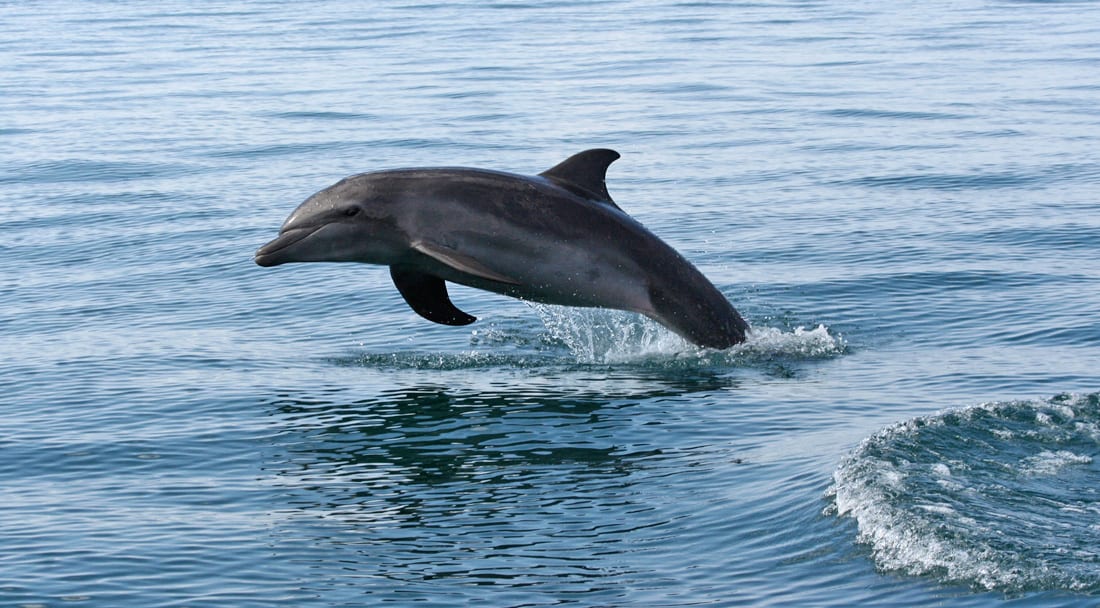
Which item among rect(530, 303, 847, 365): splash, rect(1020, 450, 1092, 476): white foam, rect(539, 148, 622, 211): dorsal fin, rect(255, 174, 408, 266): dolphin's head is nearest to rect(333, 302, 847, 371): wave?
rect(530, 303, 847, 365): splash

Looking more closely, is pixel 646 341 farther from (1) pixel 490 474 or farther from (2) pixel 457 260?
(1) pixel 490 474

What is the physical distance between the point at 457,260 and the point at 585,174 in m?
1.25

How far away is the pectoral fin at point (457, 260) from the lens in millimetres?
12047

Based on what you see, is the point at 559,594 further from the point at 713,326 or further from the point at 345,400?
A: the point at 713,326

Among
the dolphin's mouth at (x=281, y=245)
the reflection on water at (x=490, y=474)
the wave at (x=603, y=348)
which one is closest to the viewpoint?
the reflection on water at (x=490, y=474)

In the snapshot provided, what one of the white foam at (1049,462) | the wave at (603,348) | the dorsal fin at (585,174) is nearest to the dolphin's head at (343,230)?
the wave at (603,348)

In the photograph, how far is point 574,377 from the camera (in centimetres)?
1268

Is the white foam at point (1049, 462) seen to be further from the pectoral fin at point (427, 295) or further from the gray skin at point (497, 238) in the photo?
the pectoral fin at point (427, 295)

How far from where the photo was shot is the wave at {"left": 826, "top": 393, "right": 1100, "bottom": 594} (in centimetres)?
762

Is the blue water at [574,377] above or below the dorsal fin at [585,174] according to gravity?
below

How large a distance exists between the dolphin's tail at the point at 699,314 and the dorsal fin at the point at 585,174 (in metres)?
0.88

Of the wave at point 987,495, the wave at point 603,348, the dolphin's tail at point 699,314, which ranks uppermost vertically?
the dolphin's tail at point 699,314

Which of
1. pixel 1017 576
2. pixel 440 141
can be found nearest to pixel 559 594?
pixel 1017 576

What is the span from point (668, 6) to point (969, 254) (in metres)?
36.8
